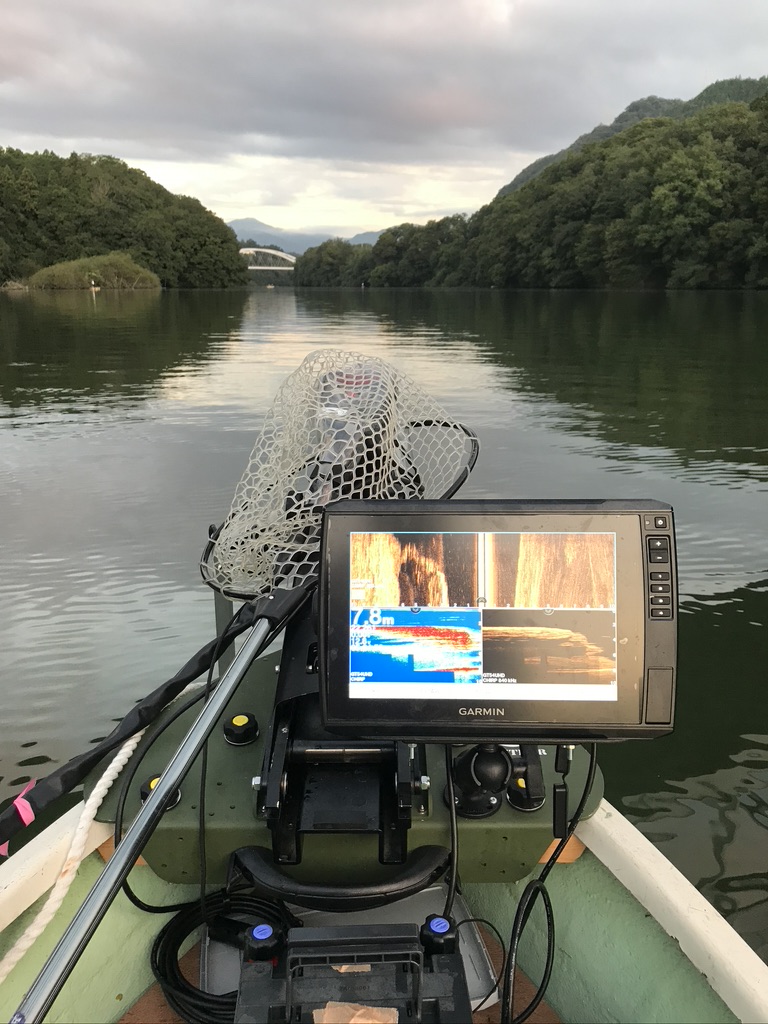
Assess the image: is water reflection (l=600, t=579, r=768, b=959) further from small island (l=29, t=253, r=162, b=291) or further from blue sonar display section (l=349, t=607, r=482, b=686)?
small island (l=29, t=253, r=162, b=291)

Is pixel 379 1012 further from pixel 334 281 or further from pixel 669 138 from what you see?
pixel 334 281

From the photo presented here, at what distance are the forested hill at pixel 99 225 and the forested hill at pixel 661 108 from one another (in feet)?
114

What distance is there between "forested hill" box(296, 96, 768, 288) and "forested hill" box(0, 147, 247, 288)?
30.2 m

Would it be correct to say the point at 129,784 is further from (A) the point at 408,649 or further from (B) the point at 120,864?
(A) the point at 408,649

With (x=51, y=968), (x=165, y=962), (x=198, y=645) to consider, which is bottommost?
(x=198, y=645)

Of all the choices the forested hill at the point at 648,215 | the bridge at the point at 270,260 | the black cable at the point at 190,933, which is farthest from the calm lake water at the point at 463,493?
the bridge at the point at 270,260

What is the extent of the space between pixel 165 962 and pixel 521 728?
3.54 feet

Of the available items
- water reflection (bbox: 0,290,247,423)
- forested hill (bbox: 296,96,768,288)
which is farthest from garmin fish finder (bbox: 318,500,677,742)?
forested hill (bbox: 296,96,768,288)

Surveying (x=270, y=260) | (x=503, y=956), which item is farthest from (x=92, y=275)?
(x=270, y=260)

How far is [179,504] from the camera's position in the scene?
6766 mm

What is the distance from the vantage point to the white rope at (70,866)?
141 centimetres

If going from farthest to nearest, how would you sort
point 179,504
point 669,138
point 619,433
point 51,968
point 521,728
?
point 669,138
point 619,433
point 179,504
point 521,728
point 51,968

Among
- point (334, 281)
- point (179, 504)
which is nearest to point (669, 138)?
point (179, 504)

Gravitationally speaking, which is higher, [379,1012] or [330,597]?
[330,597]
